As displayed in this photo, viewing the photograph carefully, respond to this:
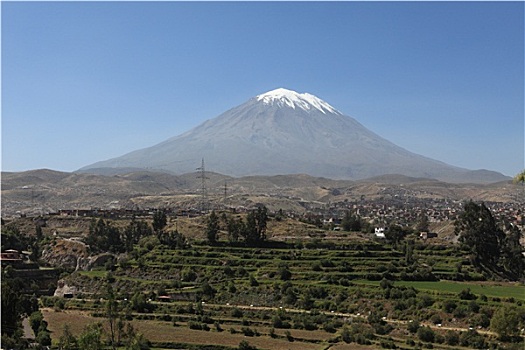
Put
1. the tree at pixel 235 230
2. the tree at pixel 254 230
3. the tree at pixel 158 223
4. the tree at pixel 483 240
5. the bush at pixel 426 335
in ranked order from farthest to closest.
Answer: the tree at pixel 158 223, the tree at pixel 235 230, the tree at pixel 254 230, the tree at pixel 483 240, the bush at pixel 426 335

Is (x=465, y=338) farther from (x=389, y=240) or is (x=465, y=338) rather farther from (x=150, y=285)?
(x=389, y=240)

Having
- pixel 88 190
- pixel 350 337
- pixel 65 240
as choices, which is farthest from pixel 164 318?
pixel 88 190

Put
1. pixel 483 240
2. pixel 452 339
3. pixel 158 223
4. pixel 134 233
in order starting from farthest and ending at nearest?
pixel 158 223, pixel 134 233, pixel 483 240, pixel 452 339

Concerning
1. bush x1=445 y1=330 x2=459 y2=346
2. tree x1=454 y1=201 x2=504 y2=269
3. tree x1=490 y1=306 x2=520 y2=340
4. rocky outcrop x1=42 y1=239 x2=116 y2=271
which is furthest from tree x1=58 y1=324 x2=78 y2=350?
tree x1=454 y1=201 x2=504 y2=269

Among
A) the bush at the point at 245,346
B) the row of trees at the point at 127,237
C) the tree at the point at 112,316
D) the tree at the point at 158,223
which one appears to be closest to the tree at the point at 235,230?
the row of trees at the point at 127,237

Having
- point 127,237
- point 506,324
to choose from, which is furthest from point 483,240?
point 127,237

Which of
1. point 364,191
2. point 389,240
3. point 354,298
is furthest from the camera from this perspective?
point 364,191

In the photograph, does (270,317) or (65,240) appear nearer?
(270,317)

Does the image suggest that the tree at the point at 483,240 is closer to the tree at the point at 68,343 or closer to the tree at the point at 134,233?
the tree at the point at 134,233

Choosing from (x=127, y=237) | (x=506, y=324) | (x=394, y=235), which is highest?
(x=394, y=235)

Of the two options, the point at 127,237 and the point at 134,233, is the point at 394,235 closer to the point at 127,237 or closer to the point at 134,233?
the point at 127,237

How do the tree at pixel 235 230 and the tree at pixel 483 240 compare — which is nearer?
the tree at pixel 483 240
